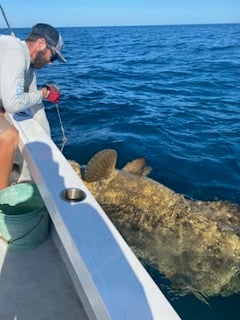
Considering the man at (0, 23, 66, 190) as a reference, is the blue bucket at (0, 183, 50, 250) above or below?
below

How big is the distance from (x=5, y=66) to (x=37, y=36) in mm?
552

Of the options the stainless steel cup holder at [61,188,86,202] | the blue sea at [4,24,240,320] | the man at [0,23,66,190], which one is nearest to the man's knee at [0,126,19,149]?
the man at [0,23,66,190]

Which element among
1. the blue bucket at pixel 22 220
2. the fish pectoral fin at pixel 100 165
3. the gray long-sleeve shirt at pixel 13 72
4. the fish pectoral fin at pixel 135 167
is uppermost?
the gray long-sleeve shirt at pixel 13 72

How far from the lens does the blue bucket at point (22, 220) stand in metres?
2.86

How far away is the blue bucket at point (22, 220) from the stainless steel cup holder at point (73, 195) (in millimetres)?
432

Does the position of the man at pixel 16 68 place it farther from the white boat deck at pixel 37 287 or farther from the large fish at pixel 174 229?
the large fish at pixel 174 229

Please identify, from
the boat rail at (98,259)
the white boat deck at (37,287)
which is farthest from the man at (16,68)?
the white boat deck at (37,287)

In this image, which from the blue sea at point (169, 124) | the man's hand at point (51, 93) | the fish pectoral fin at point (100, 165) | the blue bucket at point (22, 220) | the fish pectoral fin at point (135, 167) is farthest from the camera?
the blue sea at point (169, 124)

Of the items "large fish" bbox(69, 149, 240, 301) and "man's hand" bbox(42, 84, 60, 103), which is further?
"man's hand" bbox(42, 84, 60, 103)

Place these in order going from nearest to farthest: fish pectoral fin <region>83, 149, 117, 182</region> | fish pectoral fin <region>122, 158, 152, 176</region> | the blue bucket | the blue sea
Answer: the blue bucket, fish pectoral fin <region>83, 149, 117, 182</region>, fish pectoral fin <region>122, 158, 152, 176</region>, the blue sea

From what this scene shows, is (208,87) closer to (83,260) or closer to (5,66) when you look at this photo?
(5,66)

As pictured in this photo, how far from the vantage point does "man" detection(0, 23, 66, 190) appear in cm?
310

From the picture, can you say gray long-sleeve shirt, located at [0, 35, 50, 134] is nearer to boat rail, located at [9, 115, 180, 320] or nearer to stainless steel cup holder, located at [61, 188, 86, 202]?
boat rail, located at [9, 115, 180, 320]

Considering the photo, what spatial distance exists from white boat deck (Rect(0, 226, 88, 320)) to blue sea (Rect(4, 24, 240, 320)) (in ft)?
4.15
